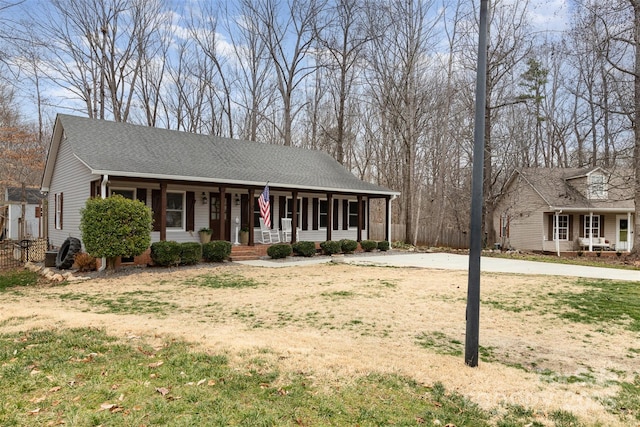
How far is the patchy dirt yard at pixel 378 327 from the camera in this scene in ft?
13.0

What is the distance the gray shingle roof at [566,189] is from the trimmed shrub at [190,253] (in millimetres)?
17898

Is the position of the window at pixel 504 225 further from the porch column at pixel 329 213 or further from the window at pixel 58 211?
the window at pixel 58 211

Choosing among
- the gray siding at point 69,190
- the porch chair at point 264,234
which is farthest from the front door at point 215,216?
the gray siding at point 69,190

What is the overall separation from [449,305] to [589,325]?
209 centimetres

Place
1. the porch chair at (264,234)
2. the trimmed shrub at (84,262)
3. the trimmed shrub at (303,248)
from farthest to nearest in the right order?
1. the porch chair at (264,234)
2. the trimmed shrub at (303,248)
3. the trimmed shrub at (84,262)

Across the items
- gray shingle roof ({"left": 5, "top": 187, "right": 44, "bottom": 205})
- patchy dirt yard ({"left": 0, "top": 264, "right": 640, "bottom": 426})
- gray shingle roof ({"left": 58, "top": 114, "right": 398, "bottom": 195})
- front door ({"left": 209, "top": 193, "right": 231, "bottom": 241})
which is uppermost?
gray shingle roof ({"left": 58, "top": 114, "right": 398, "bottom": 195})

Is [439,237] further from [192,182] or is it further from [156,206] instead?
[156,206]

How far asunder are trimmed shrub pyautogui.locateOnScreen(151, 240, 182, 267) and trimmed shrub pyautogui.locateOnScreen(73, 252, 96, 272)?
1.62 meters

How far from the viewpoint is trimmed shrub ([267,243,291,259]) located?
15.0 meters

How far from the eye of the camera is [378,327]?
5.96 m

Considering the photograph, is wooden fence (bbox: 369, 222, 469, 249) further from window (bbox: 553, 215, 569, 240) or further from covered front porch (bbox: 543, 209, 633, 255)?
window (bbox: 553, 215, 569, 240)

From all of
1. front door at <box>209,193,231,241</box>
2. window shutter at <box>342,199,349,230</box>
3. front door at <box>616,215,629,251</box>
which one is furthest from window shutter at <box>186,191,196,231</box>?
front door at <box>616,215,629,251</box>

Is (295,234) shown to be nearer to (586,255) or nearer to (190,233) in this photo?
(190,233)

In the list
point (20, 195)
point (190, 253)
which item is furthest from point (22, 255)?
point (20, 195)
